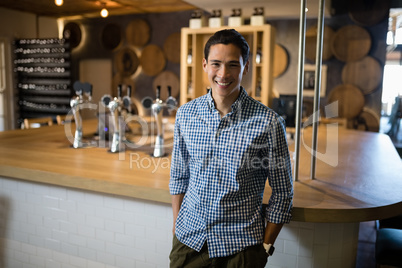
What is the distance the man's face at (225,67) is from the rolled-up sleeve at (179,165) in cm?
25

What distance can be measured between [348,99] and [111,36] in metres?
4.61

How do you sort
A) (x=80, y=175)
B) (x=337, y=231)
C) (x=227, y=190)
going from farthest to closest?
(x=80, y=175)
(x=337, y=231)
(x=227, y=190)

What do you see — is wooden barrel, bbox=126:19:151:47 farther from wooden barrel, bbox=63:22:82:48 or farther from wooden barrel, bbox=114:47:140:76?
wooden barrel, bbox=63:22:82:48

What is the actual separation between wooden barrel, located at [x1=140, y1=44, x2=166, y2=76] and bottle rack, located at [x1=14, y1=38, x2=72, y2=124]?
1425mm

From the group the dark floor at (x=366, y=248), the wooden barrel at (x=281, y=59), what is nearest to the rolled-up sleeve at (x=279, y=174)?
the dark floor at (x=366, y=248)

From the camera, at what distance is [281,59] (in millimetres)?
6652

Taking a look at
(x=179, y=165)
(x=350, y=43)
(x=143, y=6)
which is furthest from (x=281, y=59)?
(x=179, y=165)

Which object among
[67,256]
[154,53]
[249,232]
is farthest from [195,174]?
[154,53]

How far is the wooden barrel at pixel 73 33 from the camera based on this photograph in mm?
8102

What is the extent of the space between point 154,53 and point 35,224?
17.2 feet

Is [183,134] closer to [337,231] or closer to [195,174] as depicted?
[195,174]

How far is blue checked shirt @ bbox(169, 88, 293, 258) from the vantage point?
4.77ft

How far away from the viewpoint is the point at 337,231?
1817 mm

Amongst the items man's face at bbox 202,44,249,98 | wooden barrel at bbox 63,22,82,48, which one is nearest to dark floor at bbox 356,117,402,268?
man's face at bbox 202,44,249,98
